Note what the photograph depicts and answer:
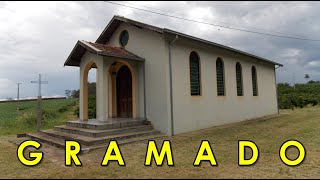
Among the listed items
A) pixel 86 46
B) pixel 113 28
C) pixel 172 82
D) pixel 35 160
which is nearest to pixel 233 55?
pixel 172 82

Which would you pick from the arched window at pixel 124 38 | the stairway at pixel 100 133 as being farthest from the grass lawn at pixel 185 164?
the arched window at pixel 124 38

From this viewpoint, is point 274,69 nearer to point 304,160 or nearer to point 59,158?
point 304,160

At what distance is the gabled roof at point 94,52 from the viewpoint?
33.0ft

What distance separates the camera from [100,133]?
901 cm

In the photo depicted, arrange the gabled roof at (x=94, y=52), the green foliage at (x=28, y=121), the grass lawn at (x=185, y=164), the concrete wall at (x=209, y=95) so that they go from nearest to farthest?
the grass lawn at (x=185, y=164) < the gabled roof at (x=94, y=52) < the concrete wall at (x=209, y=95) < the green foliage at (x=28, y=121)

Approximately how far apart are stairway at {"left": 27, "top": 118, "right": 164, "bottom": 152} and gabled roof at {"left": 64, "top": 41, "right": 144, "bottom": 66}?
259cm

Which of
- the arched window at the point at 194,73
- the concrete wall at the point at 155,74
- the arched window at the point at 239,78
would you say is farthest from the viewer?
the arched window at the point at 239,78

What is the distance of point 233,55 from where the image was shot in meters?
14.8

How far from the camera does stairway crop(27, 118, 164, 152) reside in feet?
28.2

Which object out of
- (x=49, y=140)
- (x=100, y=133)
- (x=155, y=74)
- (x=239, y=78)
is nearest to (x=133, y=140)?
(x=100, y=133)

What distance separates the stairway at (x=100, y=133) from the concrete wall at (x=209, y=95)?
138cm

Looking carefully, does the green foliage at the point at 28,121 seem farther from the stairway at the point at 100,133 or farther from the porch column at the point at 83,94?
the porch column at the point at 83,94

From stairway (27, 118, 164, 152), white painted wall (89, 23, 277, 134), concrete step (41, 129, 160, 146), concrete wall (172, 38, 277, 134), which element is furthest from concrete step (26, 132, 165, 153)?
concrete wall (172, 38, 277, 134)

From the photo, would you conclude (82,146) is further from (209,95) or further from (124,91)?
(209,95)
